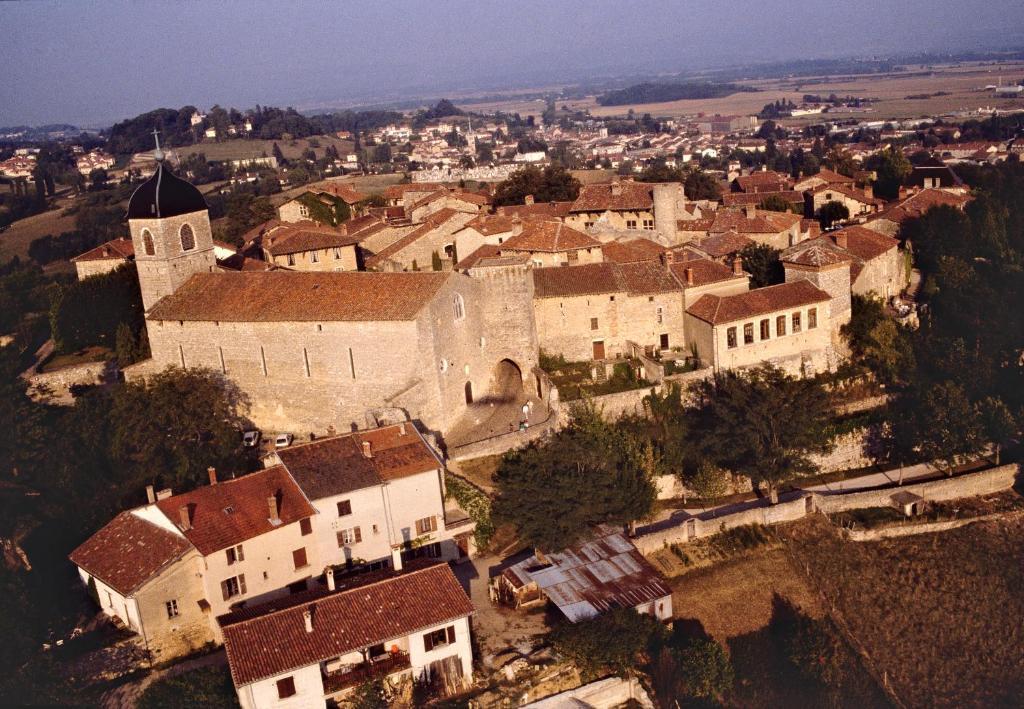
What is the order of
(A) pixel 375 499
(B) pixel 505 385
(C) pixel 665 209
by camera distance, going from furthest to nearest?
1. (C) pixel 665 209
2. (B) pixel 505 385
3. (A) pixel 375 499

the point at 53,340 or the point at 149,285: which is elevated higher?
the point at 149,285

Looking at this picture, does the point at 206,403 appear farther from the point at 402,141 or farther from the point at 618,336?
the point at 402,141

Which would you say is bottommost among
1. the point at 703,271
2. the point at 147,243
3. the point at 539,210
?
the point at 703,271

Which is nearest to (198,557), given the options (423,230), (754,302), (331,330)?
(331,330)

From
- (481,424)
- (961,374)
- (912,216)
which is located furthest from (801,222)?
(481,424)

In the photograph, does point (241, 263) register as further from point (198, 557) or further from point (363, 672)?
point (363, 672)

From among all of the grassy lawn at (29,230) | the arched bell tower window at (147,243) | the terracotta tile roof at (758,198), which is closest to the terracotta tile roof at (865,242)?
the terracotta tile roof at (758,198)

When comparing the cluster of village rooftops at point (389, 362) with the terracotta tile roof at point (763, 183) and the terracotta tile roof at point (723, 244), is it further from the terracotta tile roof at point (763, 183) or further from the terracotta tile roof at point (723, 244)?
the terracotta tile roof at point (763, 183)
